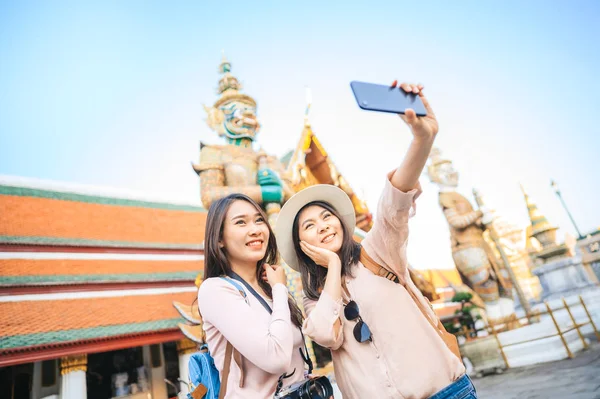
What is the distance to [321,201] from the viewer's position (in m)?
1.81

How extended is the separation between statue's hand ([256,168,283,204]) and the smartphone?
10.9 ft

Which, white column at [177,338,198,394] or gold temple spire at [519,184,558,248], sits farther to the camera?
white column at [177,338,198,394]

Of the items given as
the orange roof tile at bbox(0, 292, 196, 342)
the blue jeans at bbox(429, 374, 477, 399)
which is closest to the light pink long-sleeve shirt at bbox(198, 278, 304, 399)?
the blue jeans at bbox(429, 374, 477, 399)

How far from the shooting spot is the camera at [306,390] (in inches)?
46.1

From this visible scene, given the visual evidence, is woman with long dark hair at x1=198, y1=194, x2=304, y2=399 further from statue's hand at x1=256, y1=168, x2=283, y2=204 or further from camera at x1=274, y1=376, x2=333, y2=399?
statue's hand at x1=256, y1=168, x2=283, y2=204

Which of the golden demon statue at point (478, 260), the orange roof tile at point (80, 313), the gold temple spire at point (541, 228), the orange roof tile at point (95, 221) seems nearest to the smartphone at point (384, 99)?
the golden demon statue at point (478, 260)

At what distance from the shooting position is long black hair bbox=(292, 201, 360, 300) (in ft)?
5.32

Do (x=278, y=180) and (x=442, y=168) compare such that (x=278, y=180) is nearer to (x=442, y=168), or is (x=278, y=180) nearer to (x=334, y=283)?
(x=334, y=283)

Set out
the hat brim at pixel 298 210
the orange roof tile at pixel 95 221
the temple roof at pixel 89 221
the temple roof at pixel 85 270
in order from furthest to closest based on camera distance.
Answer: the orange roof tile at pixel 95 221 < the temple roof at pixel 89 221 < the temple roof at pixel 85 270 < the hat brim at pixel 298 210

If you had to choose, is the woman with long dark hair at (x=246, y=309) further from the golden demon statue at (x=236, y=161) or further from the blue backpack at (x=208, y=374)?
the golden demon statue at (x=236, y=161)

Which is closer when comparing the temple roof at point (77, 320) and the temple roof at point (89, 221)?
the temple roof at point (77, 320)

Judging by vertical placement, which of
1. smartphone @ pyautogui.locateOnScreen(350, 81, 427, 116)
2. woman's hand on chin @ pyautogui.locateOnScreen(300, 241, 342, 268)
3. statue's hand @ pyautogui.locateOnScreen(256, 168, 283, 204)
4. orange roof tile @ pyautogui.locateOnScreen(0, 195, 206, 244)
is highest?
orange roof tile @ pyautogui.locateOnScreen(0, 195, 206, 244)

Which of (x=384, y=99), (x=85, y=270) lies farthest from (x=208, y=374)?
(x=85, y=270)

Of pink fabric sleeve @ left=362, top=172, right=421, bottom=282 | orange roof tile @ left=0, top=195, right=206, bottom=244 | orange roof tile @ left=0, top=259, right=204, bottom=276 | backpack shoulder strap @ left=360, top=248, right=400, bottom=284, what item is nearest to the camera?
pink fabric sleeve @ left=362, top=172, right=421, bottom=282
